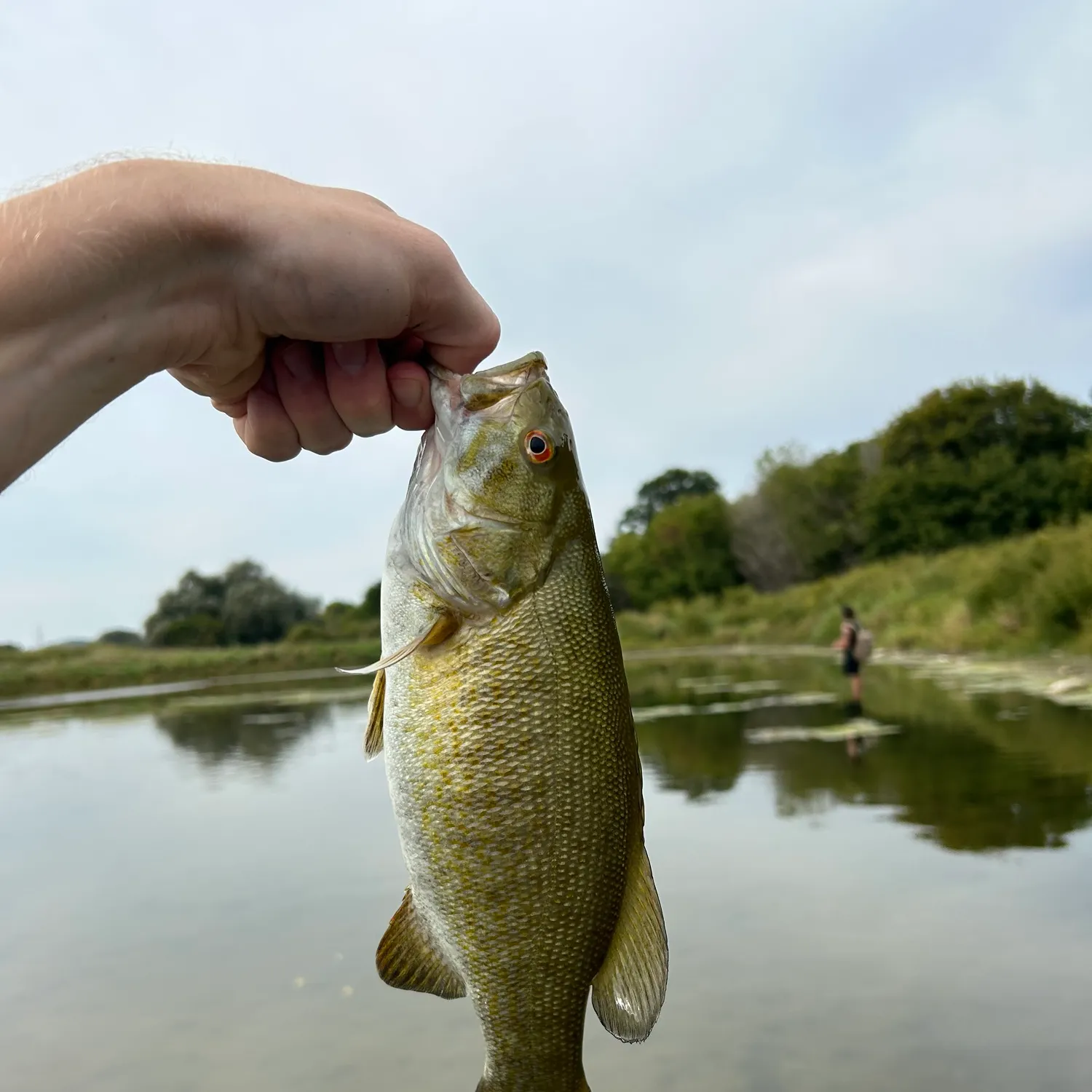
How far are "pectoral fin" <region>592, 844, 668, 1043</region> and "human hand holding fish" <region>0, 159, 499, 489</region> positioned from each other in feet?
3.60

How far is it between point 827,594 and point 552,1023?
31535 mm

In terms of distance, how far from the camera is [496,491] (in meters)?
1.90

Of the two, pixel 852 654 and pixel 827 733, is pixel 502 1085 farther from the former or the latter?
pixel 852 654

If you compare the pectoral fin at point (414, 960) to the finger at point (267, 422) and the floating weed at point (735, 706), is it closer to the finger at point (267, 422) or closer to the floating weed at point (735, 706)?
the finger at point (267, 422)

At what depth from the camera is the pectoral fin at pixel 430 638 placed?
171 cm

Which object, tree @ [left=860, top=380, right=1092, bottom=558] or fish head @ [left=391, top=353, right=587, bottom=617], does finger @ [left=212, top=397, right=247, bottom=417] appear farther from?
tree @ [left=860, top=380, right=1092, bottom=558]

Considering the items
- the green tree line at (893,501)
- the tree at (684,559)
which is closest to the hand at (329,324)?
the green tree line at (893,501)

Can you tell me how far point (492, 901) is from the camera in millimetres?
1745

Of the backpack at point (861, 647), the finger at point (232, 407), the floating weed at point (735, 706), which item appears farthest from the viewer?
the floating weed at point (735, 706)

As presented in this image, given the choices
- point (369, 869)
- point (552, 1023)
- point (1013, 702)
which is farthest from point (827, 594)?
point (552, 1023)

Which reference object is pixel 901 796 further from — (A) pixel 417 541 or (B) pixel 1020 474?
(B) pixel 1020 474

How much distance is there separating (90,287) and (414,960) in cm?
137

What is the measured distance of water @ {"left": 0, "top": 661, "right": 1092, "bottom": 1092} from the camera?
423cm

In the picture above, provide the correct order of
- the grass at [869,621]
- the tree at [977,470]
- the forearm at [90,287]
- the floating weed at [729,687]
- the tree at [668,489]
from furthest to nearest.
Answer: the tree at [668,489]
the tree at [977,470]
the floating weed at [729,687]
the grass at [869,621]
the forearm at [90,287]
